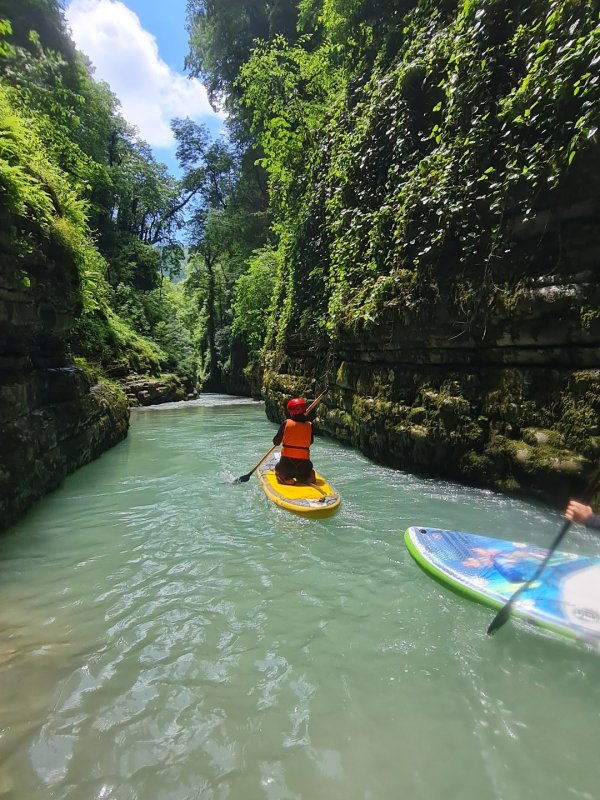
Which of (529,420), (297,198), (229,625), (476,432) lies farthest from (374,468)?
(297,198)

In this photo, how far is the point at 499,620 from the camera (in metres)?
2.90

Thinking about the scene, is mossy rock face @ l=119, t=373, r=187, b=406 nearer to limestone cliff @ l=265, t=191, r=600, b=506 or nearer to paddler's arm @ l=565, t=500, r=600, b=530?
limestone cliff @ l=265, t=191, r=600, b=506

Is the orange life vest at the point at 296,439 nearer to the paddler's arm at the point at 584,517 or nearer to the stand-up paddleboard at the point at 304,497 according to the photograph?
the stand-up paddleboard at the point at 304,497

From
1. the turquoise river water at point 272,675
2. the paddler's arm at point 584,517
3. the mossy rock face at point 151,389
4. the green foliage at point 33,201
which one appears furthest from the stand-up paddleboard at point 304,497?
the mossy rock face at point 151,389

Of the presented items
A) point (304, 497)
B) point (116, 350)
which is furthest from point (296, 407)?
point (116, 350)

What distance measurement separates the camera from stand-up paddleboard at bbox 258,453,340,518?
16.8ft

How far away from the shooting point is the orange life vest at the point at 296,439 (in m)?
6.02

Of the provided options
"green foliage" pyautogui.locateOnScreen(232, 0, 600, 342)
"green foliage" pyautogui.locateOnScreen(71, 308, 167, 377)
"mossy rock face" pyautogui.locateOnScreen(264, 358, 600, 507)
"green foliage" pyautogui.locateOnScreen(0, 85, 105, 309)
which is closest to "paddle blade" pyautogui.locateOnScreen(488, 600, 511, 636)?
"mossy rock face" pyautogui.locateOnScreen(264, 358, 600, 507)

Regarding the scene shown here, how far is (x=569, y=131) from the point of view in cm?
474

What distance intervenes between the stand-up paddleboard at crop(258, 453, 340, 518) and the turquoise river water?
30cm

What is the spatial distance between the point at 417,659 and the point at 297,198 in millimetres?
12938

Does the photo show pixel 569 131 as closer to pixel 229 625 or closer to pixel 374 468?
pixel 374 468

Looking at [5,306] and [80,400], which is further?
[80,400]

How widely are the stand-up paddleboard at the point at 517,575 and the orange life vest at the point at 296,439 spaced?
2.22 metres
